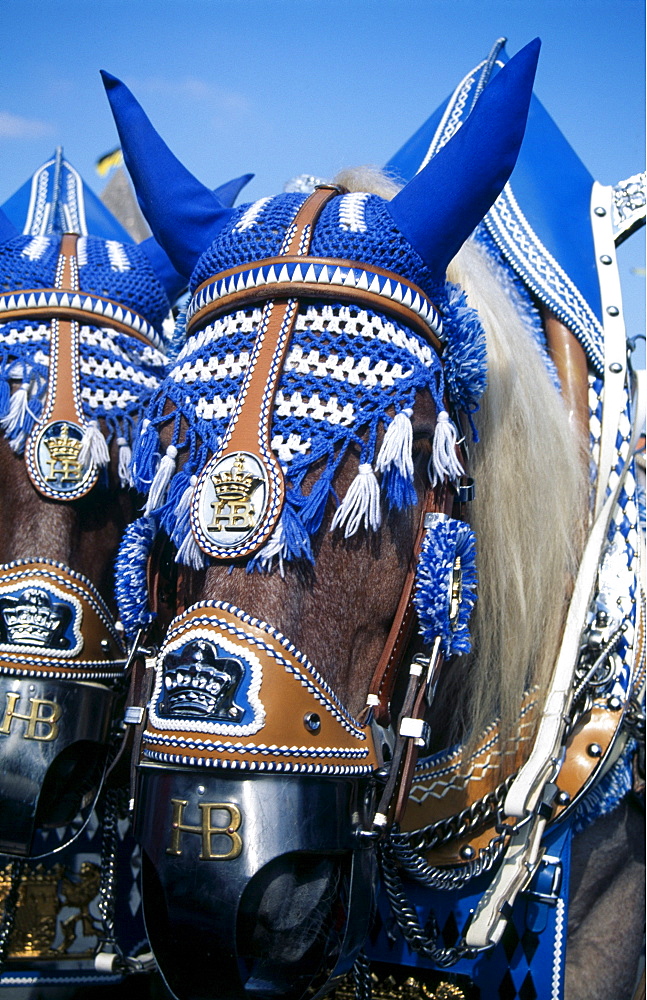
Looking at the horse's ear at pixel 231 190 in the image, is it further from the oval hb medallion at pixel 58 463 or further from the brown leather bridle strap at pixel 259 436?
the brown leather bridle strap at pixel 259 436

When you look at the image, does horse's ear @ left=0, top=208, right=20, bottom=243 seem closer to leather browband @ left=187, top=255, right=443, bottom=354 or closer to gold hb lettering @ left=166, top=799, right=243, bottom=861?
leather browband @ left=187, top=255, right=443, bottom=354

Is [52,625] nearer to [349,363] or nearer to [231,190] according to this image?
[349,363]

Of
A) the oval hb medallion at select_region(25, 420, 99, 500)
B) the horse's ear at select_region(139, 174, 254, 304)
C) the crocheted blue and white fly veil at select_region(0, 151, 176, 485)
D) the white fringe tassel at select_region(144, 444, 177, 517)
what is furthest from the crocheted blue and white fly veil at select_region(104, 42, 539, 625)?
the horse's ear at select_region(139, 174, 254, 304)

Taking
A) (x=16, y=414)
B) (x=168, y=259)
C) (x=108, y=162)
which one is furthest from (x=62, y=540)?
(x=108, y=162)

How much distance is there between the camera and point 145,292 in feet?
8.05

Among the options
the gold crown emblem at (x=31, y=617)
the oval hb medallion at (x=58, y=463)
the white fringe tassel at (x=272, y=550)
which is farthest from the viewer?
the oval hb medallion at (x=58, y=463)

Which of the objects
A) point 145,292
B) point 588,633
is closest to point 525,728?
point 588,633

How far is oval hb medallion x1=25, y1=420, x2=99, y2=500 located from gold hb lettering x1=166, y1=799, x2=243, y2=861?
3.08ft

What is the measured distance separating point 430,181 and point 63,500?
102 centimetres

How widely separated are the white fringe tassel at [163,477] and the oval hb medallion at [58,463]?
1.60 feet

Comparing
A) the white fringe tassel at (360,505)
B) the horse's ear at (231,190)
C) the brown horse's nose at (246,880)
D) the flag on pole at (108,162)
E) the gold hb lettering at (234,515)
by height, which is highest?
the flag on pole at (108,162)

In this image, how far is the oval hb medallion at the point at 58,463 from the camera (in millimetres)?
2070

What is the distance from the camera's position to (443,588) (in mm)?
1582

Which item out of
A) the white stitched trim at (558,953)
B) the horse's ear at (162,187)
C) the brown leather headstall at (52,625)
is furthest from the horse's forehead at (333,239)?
the white stitched trim at (558,953)
